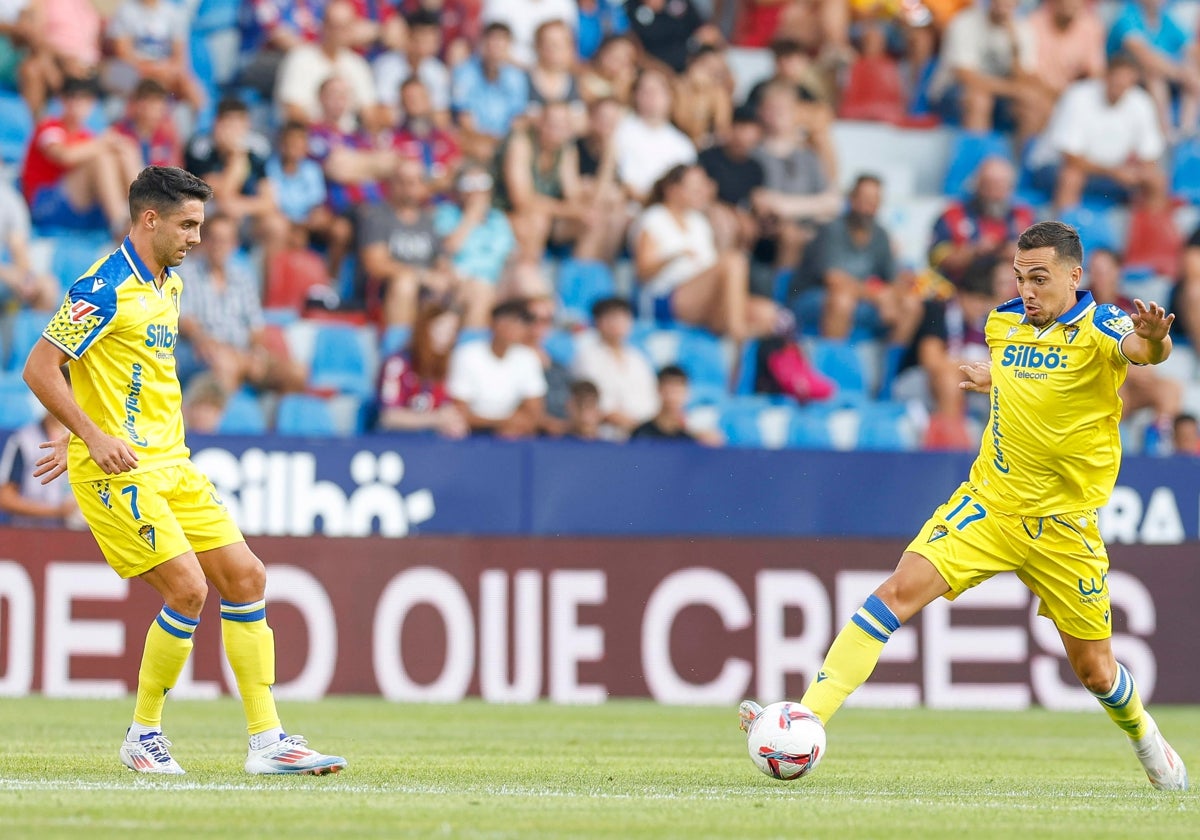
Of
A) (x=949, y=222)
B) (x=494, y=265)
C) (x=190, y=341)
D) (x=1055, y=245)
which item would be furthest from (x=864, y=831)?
(x=949, y=222)

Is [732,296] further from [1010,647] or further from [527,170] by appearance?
[1010,647]

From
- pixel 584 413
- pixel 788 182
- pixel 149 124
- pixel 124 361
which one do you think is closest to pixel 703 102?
pixel 788 182

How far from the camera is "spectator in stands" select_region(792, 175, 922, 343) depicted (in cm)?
1650

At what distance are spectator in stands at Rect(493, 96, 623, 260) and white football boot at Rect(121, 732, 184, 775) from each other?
31.0ft

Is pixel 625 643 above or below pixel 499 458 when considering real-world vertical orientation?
below

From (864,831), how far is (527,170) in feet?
36.8

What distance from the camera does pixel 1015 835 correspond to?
238 inches

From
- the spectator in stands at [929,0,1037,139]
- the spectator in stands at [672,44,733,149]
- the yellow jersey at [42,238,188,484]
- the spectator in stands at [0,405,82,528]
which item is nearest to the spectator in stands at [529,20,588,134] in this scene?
the spectator in stands at [672,44,733,149]

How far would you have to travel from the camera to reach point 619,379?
49.8ft

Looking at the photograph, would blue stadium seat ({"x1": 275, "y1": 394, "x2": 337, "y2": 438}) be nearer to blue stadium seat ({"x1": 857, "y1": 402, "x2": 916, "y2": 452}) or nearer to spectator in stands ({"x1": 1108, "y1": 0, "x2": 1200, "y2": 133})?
blue stadium seat ({"x1": 857, "y1": 402, "x2": 916, "y2": 452})

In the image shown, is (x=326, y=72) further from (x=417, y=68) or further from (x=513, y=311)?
(x=513, y=311)

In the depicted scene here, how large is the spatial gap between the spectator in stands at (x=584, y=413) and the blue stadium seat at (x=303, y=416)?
182 cm

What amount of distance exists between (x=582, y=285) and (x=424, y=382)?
2.37 meters

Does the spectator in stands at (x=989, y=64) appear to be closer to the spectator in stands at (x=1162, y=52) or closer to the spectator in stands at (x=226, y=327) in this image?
the spectator in stands at (x=1162, y=52)
